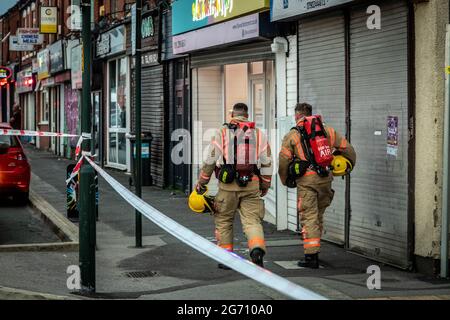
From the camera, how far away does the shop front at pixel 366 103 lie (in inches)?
357

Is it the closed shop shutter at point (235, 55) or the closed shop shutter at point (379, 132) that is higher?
the closed shop shutter at point (235, 55)

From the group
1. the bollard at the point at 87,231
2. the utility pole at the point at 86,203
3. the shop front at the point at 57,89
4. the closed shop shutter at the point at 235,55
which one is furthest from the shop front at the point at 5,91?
the bollard at the point at 87,231

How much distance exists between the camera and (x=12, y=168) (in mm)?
14836

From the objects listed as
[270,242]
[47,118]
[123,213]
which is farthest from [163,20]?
[47,118]

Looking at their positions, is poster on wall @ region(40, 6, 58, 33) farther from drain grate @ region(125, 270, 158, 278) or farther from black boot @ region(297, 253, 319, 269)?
black boot @ region(297, 253, 319, 269)

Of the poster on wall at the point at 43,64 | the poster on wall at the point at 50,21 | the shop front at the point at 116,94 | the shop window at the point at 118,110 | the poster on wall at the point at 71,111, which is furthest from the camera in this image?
the poster on wall at the point at 43,64

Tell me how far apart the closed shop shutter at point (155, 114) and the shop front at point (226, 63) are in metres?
2.06

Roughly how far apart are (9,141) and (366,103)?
7676mm

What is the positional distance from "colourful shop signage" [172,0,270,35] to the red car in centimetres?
403

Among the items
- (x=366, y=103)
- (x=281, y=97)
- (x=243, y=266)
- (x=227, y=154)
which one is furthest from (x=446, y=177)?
(x=281, y=97)

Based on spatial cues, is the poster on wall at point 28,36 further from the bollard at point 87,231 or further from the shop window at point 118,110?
the bollard at point 87,231

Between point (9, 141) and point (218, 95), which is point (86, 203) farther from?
point (218, 95)

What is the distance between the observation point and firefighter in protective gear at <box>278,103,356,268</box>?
9047 mm

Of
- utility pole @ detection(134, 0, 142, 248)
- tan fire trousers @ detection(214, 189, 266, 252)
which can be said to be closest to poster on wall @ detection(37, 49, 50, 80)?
utility pole @ detection(134, 0, 142, 248)
